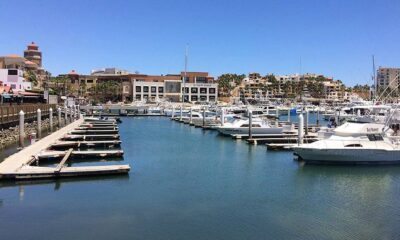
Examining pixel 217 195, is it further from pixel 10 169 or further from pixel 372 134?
pixel 372 134

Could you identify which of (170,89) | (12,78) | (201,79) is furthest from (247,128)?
(201,79)

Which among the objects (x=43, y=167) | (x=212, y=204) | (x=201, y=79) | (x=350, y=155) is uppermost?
(x=201, y=79)

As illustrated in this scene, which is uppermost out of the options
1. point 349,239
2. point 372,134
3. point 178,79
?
point 178,79

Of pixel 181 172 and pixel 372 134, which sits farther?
pixel 372 134

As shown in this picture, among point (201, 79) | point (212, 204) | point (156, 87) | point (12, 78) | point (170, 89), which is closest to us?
point (212, 204)

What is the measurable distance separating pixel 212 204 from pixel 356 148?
15.9m

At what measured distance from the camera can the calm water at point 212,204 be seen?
18.4 meters

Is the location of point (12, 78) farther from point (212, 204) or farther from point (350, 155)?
point (212, 204)

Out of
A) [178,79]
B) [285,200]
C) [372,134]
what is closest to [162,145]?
[372,134]

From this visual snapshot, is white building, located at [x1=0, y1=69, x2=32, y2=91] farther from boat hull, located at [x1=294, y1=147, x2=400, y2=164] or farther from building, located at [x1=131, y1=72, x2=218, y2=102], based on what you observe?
building, located at [x1=131, y1=72, x2=218, y2=102]

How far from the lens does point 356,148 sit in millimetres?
33625

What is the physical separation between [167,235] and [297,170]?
17578 millimetres

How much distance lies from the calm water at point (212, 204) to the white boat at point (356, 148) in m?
0.83

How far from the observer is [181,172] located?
32.4m
